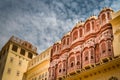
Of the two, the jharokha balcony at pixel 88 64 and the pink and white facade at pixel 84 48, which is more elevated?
the pink and white facade at pixel 84 48

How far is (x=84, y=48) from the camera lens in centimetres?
2645

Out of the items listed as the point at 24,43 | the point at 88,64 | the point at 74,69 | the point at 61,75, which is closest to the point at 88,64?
the point at 88,64

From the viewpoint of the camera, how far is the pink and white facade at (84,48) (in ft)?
78.9

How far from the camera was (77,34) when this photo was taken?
29.5 meters

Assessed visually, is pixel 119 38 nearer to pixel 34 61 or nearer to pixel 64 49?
pixel 64 49

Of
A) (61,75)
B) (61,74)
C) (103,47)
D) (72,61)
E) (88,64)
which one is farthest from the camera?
(61,74)

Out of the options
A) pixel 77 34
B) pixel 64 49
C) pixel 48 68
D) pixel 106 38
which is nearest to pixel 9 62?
pixel 48 68

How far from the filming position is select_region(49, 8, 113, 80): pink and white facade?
24047mm

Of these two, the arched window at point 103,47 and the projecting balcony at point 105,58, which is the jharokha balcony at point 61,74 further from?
the arched window at point 103,47

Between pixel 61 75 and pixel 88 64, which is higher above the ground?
pixel 88 64

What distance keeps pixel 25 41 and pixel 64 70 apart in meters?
19.5

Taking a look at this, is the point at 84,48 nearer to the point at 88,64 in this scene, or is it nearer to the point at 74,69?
the point at 88,64

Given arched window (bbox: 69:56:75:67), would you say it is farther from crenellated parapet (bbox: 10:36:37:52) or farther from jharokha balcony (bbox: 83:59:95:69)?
crenellated parapet (bbox: 10:36:37:52)

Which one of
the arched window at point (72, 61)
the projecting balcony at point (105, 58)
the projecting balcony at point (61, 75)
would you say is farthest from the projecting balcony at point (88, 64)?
the projecting balcony at point (61, 75)
